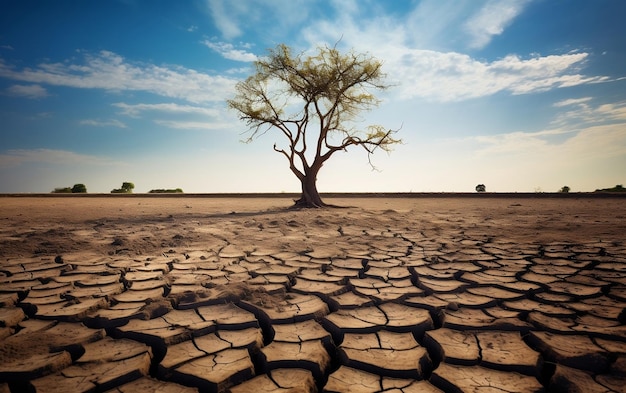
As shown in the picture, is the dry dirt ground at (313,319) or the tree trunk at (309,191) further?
the tree trunk at (309,191)

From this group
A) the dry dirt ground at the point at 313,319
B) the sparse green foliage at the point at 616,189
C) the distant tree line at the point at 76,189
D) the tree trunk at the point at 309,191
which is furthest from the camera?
the distant tree line at the point at 76,189

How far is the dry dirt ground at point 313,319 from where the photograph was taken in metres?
1.33

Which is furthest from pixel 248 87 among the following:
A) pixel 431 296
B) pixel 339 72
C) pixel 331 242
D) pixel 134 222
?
pixel 431 296

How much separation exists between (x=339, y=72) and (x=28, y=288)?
1039cm

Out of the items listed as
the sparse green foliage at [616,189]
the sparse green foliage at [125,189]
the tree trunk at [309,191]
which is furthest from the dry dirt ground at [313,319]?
the sparse green foliage at [125,189]

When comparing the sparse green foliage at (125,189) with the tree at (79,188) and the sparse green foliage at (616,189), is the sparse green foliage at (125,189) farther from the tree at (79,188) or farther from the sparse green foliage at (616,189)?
the sparse green foliage at (616,189)

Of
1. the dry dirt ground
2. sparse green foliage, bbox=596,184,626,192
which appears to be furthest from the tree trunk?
sparse green foliage, bbox=596,184,626,192

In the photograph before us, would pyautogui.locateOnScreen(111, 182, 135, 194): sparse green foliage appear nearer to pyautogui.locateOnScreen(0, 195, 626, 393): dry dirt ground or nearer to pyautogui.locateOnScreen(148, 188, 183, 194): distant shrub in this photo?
pyautogui.locateOnScreen(148, 188, 183, 194): distant shrub

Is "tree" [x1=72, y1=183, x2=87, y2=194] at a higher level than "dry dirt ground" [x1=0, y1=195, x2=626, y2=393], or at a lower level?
higher

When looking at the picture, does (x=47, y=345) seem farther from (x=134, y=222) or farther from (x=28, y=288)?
(x=134, y=222)

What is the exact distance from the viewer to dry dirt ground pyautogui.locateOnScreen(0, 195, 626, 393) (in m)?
1.33

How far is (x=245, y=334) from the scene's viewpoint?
170 centimetres

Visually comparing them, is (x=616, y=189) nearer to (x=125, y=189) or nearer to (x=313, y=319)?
(x=313, y=319)

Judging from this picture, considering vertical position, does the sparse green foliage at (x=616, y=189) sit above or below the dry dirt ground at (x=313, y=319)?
above
